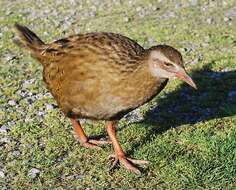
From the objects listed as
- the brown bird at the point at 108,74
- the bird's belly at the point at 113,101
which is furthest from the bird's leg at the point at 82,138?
the bird's belly at the point at 113,101

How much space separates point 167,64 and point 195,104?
2.15 metres

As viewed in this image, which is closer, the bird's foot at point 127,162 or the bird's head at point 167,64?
the bird's head at point 167,64

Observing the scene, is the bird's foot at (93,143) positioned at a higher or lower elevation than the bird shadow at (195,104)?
higher

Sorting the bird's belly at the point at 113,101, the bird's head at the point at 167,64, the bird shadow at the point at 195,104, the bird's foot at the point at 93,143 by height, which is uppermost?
the bird's head at the point at 167,64

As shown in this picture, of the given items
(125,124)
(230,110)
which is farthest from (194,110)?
(125,124)

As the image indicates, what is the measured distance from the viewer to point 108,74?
5609 mm

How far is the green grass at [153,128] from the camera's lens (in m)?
5.90

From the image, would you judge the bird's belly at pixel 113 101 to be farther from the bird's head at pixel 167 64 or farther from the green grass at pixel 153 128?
the green grass at pixel 153 128

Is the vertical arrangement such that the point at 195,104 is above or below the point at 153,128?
below

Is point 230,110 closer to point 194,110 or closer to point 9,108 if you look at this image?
point 194,110

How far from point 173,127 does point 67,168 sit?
148cm

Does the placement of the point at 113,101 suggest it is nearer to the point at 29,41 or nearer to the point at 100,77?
the point at 100,77

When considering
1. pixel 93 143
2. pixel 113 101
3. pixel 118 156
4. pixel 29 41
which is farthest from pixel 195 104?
pixel 29 41

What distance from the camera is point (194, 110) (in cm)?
734
